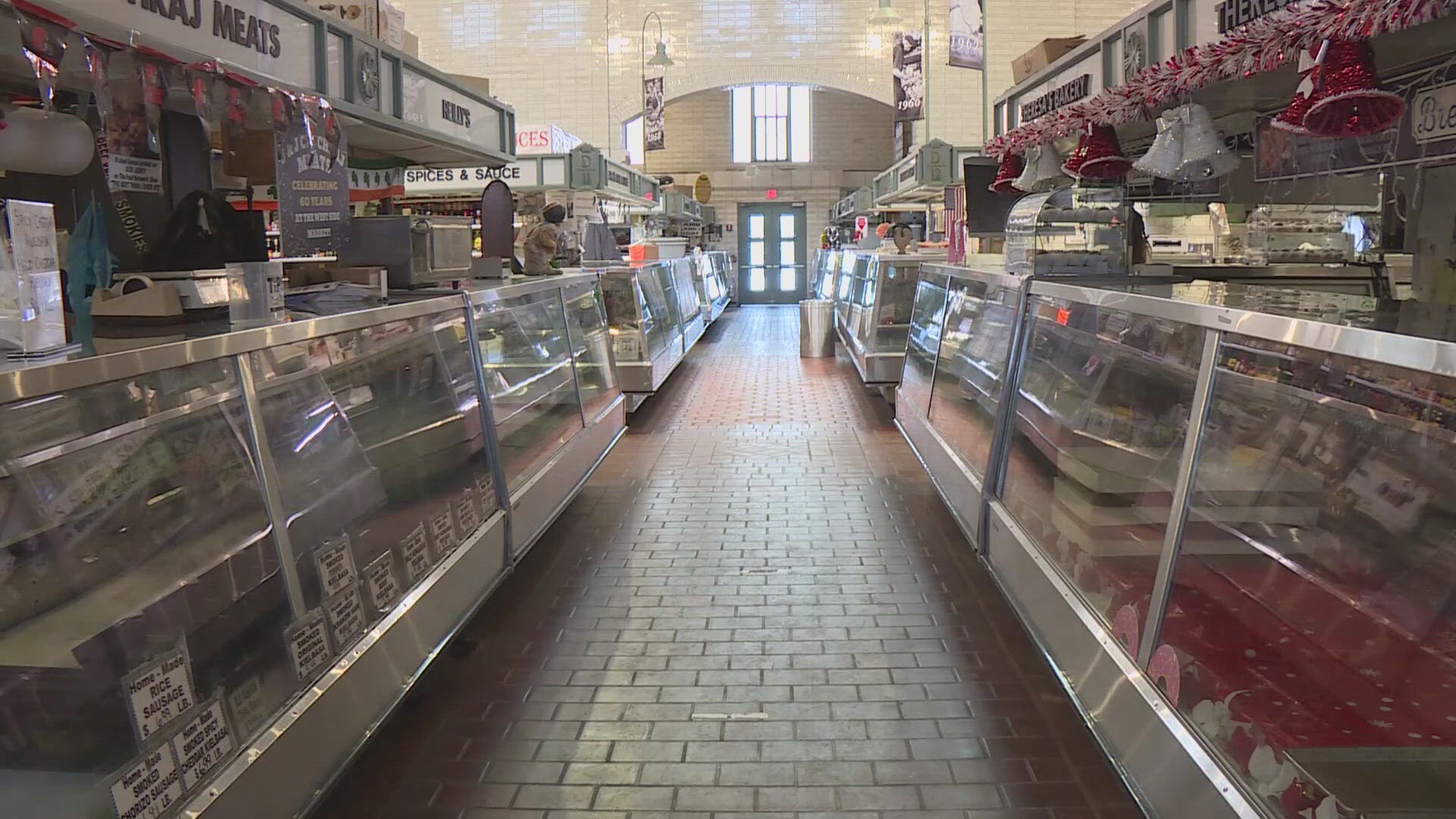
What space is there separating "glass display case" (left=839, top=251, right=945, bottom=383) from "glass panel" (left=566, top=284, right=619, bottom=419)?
2.57 metres

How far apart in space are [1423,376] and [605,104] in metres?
16.5

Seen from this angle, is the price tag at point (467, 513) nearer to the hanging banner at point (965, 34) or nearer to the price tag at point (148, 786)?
the price tag at point (148, 786)

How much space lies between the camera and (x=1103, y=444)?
3344 millimetres

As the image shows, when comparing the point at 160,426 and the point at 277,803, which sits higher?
the point at 160,426

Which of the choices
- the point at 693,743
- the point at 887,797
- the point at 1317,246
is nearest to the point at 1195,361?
the point at 887,797

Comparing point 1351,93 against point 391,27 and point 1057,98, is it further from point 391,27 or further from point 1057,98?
point 391,27

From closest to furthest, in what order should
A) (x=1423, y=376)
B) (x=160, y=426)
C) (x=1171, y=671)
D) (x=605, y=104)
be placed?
(x=1423, y=376), (x=160, y=426), (x=1171, y=671), (x=605, y=104)

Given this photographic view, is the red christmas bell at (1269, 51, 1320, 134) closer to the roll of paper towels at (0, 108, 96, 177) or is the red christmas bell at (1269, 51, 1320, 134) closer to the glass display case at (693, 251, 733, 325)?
the roll of paper towels at (0, 108, 96, 177)

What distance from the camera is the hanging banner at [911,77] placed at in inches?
500

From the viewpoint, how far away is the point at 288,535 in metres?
2.56

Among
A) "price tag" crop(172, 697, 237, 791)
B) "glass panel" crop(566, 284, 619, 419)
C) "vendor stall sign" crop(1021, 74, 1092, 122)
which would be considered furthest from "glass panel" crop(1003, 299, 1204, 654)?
"glass panel" crop(566, 284, 619, 419)

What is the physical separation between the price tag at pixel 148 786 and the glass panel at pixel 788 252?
26.8 meters

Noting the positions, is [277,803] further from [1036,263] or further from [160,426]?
[1036,263]

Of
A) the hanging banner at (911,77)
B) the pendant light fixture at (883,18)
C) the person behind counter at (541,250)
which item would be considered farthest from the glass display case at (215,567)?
the pendant light fixture at (883,18)
